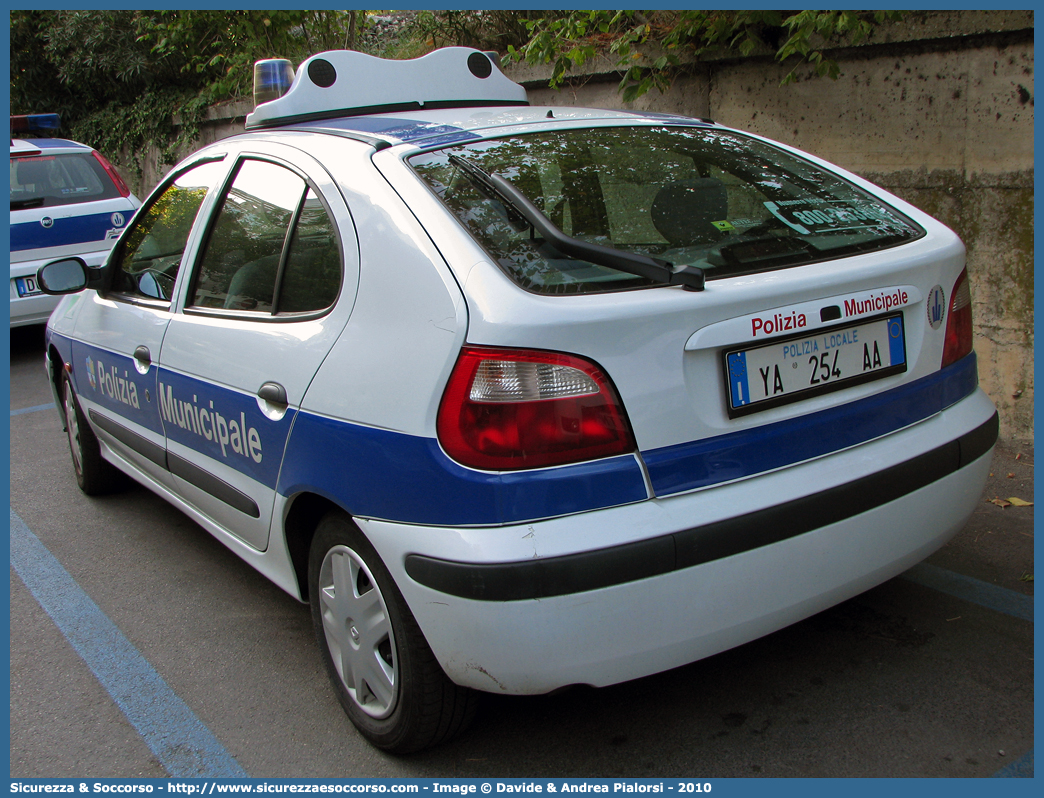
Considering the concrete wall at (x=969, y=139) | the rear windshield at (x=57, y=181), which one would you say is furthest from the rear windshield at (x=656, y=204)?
the rear windshield at (x=57, y=181)

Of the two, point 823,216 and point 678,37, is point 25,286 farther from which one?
point 823,216

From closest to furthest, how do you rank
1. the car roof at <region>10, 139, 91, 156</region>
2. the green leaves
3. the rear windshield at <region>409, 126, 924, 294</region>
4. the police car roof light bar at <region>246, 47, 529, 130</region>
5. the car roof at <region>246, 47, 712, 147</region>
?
1. the rear windshield at <region>409, 126, 924, 294</region>
2. the car roof at <region>246, 47, 712, 147</region>
3. the police car roof light bar at <region>246, 47, 529, 130</region>
4. the green leaves
5. the car roof at <region>10, 139, 91, 156</region>

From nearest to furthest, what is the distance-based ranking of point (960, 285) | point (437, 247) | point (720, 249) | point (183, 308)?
point (437, 247) < point (720, 249) < point (960, 285) < point (183, 308)

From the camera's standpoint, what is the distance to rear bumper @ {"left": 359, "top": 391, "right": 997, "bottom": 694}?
1.84 meters

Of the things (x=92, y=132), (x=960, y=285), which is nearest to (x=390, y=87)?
(x=960, y=285)

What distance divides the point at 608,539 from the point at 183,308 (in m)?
1.87

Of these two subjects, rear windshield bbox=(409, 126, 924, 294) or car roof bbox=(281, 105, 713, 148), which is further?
car roof bbox=(281, 105, 713, 148)

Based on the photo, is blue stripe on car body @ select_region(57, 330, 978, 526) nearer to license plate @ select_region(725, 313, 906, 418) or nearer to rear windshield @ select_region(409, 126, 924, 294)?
license plate @ select_region(725, 313, 906, 418)

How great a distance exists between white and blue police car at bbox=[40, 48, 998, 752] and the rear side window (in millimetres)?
13

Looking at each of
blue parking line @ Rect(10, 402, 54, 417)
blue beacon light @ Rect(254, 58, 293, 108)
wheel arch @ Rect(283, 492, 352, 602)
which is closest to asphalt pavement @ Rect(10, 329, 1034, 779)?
wheel arch @ Rect(283, 492, 352, 602)

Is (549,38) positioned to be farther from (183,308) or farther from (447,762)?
(447,762)

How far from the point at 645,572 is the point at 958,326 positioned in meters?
1.23

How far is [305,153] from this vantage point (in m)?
2.56

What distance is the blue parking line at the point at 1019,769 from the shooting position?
2098 millimetres
